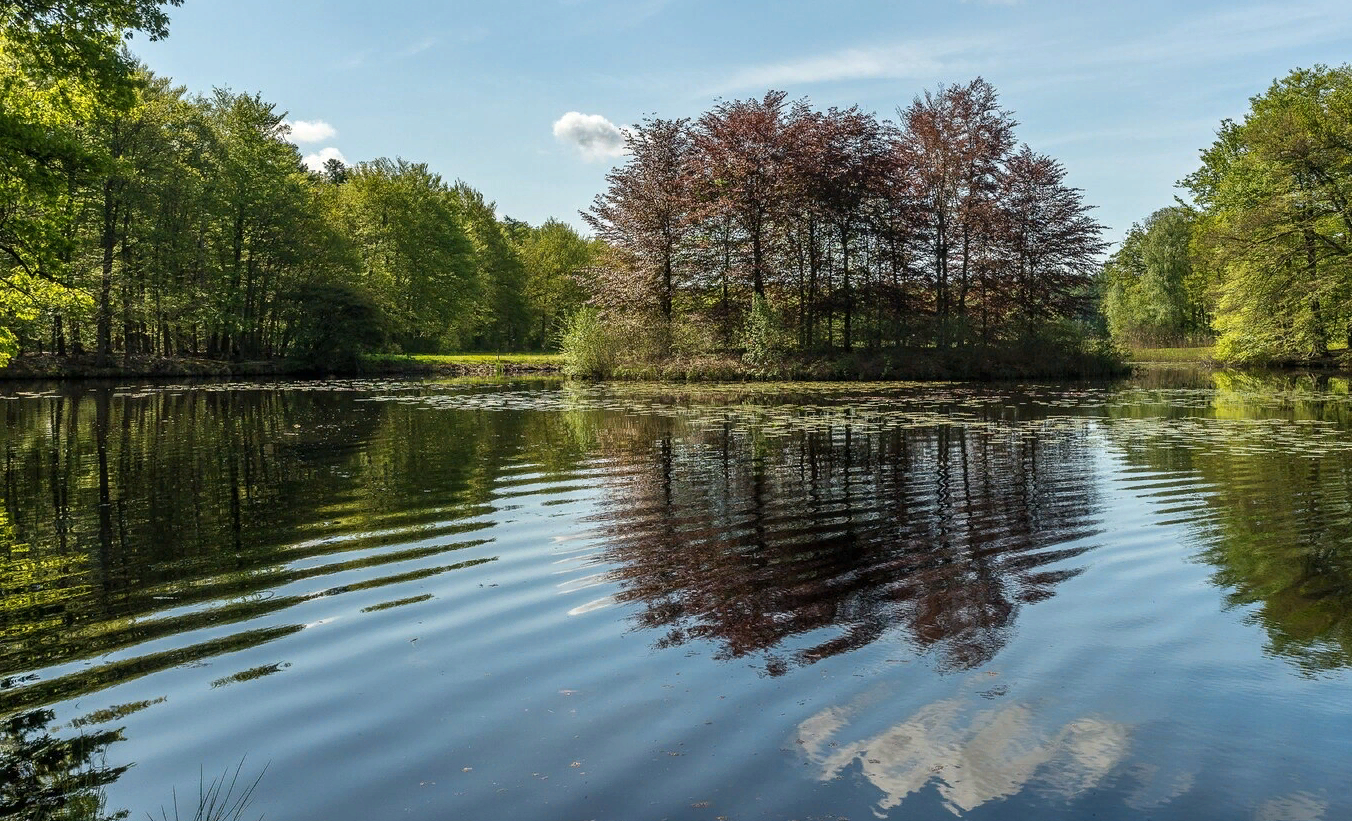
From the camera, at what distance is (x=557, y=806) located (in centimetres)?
360

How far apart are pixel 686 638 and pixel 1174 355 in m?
69.2

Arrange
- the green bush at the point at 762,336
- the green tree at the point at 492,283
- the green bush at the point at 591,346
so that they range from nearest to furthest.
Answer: the green bush at the point at 762,336, the green bush at the point at 591,346, the green tree at the point at 492,283

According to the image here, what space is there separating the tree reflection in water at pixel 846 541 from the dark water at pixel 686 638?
0.05 metres

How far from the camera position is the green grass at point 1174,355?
60787 millimetres

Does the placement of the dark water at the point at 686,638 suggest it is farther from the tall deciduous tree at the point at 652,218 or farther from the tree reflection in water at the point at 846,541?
the tall deciduous tree at the point at 652,218

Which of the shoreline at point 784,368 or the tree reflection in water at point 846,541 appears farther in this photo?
the shoreline at point 784,368

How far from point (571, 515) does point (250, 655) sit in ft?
15.9

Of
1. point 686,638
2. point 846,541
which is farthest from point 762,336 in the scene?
point 686,638

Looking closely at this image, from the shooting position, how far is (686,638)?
5703mm

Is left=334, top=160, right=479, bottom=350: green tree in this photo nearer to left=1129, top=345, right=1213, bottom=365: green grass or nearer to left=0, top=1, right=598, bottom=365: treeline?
left=0, top=1, right=598, bottom=365: treeline

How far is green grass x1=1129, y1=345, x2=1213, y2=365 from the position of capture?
199 ft

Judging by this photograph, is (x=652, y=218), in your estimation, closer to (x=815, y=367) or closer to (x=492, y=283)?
(x=815, y=367)

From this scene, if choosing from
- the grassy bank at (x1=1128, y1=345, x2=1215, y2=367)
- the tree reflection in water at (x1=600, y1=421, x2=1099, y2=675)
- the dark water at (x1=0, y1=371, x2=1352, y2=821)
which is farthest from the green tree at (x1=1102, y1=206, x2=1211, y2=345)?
the dark water at (x1=0, y1=371, x2=1352, y2=821)

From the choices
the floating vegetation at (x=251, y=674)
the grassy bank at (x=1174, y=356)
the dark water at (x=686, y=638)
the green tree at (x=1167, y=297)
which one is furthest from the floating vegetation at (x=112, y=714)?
the green tree at (x=1167, y=297)
